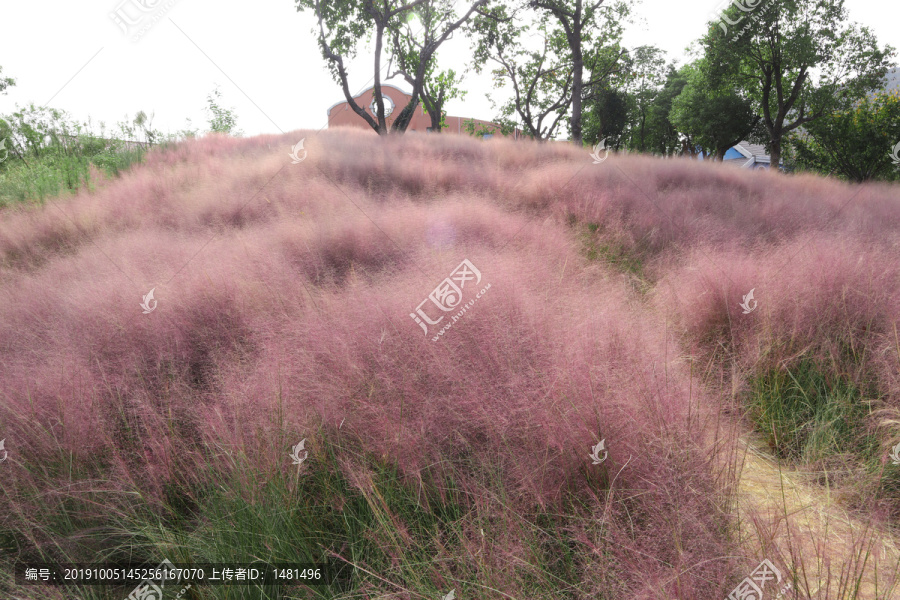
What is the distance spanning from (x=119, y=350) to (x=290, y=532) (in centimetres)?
173

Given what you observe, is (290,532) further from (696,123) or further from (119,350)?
(696,123)

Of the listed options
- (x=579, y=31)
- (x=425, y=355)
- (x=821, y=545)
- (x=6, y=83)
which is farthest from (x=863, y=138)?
(x=6, y=83)

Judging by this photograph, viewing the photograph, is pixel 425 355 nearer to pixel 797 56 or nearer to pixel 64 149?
pixel 64 149

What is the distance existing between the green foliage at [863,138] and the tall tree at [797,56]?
51 cm

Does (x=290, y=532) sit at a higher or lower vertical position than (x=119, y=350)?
lower

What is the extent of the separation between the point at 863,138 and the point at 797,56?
4.39 metres

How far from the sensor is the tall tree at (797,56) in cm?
1288

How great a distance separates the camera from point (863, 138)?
14352 millimetres

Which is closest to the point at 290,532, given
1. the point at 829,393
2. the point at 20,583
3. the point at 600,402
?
the point at 20,583

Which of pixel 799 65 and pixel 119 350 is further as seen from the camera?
pixel 799 65

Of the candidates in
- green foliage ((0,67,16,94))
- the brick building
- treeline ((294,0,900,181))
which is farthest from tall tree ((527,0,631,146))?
green foliage ((0,67,16,94))

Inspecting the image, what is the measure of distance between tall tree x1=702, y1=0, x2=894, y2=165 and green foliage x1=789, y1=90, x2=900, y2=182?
51cm

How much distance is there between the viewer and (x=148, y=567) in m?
1.65

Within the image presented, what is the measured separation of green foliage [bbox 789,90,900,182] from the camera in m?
13.9
